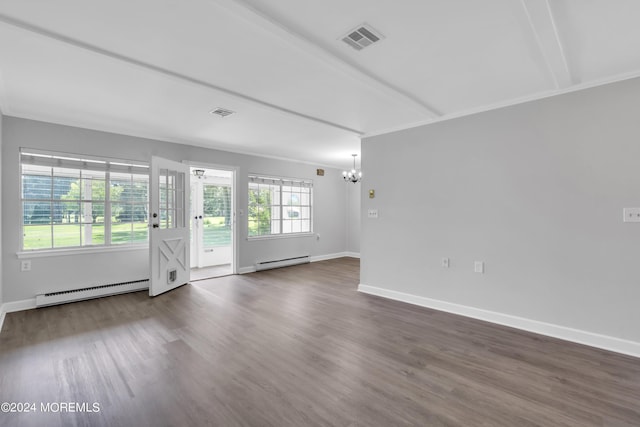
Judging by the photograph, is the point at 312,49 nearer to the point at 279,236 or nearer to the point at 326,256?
the point at 279,236

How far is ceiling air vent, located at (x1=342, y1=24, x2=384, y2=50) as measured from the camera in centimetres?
203

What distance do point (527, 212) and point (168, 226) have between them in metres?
5.01

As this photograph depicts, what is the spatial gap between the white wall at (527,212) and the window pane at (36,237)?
4729 millimetres

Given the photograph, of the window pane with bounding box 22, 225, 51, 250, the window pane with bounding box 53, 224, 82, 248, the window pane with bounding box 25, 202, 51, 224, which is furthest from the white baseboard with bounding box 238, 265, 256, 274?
the window pane with bounding box 25, 202, 51, 224

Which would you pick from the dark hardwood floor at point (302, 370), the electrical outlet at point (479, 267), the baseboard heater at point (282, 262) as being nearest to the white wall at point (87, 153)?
the baseboard heater at point (282, 262)

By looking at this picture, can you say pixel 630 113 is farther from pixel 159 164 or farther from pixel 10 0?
pixel 159 164

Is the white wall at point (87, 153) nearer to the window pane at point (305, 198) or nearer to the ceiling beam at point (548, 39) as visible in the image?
the window pane at point (305, 198)

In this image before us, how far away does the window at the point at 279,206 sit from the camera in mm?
6480

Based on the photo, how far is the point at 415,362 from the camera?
2527 mm

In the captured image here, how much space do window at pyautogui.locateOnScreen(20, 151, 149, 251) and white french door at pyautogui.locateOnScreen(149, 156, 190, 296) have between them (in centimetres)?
43

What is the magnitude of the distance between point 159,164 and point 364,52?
12.0 ft

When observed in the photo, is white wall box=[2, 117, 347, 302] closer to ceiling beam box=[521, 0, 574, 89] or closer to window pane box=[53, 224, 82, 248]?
window pane box=[53, 224, 82, 248]

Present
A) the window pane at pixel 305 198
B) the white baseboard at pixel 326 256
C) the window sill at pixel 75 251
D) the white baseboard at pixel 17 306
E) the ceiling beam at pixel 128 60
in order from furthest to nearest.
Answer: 1. the white baseboard at pixel 326 256
2. the window pane at pixel 305 198
3. the window sill at pixel 75 251
4. the white baseboard at pixel 17 306
5. the ceiling beam at pixel 128 60

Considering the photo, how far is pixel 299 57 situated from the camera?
2387 millimetres
